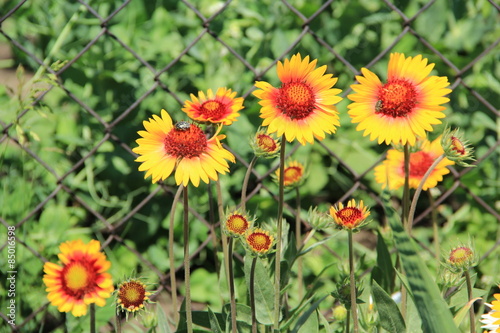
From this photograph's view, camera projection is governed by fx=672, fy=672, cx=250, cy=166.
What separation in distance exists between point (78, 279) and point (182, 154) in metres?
0.27

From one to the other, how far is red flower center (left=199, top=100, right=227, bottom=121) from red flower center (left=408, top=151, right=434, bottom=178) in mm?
496

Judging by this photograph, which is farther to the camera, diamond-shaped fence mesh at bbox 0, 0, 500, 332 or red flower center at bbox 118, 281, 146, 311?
diamond-shaped fence mesh at bbox 0, 0, 500, 332

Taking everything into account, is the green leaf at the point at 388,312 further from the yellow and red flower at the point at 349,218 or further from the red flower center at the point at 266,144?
the red flower center at the point at 266,144

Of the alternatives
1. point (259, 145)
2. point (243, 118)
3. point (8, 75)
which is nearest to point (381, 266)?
point (259, 145)

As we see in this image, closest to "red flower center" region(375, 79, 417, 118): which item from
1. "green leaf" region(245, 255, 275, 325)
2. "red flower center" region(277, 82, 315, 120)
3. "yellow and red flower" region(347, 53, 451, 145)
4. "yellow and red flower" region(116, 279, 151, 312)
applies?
"yellow and red flower" region(347, 53, 451, 145)

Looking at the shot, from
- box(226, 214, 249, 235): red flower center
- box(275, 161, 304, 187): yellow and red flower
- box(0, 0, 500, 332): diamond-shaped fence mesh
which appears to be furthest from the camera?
box(0, 0, 500, 332): diamond-shaped fence mesh

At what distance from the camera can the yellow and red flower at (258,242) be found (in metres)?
1.05

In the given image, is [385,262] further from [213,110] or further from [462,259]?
[213,110]

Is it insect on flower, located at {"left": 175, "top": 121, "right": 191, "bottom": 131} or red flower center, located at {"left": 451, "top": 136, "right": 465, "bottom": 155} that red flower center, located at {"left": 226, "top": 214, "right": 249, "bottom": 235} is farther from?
red flower center, located at {"left": 451, "top": 136, "right": 465, "bottom": 155}

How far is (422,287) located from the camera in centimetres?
97

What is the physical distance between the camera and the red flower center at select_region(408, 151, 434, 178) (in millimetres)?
1442

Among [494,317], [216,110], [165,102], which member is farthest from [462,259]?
[165,102]

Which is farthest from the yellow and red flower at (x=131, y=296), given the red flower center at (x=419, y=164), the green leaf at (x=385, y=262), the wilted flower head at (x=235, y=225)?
the red flower center at (x=419, y=164)

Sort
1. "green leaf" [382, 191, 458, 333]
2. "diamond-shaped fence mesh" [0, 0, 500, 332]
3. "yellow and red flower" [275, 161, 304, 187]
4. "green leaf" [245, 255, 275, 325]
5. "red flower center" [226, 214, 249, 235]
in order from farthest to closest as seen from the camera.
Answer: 1. "diamond-shaped fence mesh" [0, 0, 500, 332]
2. "yellow and red flower" [275, 161, 304, 187]
3. "green leaf" [245, 255, 275, 325]
4. "red flower center" [226, 214, 249, 235]
5. "green leaf" [382, 191, 458, 333]
